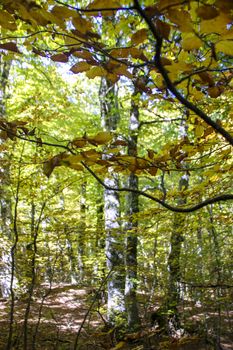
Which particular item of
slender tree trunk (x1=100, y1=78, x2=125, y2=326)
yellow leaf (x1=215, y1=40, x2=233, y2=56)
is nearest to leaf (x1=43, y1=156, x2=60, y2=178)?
yellow leaf (x1=215, y1=40, x2=233, y2=56)

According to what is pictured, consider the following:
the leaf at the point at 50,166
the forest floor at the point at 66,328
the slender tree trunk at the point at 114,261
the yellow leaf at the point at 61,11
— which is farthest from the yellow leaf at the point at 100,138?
the slender tree trunk at the point at 114,261


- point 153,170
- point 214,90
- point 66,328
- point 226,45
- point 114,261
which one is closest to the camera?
point 226,45

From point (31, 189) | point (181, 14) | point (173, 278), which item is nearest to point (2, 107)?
point (31, 189)

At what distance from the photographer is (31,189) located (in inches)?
202

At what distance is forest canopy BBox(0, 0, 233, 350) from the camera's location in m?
0.94

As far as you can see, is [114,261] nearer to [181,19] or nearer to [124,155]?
[124,155]

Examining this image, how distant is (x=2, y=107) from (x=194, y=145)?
8.71 m

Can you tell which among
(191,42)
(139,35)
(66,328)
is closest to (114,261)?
(66,328)

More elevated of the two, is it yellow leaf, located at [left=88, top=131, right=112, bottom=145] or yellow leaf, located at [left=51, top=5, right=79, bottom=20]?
yellow leaf, located at [left=51, top=5, right=79, bottom=20]

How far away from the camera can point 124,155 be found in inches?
49.2

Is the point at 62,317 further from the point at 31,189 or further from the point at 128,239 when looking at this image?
the point at 31,189

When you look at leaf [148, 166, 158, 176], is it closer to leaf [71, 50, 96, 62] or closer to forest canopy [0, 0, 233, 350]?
forest canopy [0, 0, 233, 350]

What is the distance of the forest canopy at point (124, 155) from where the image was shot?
937mm

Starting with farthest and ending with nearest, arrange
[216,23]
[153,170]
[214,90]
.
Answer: [153,170], [214,90], [216,23]
